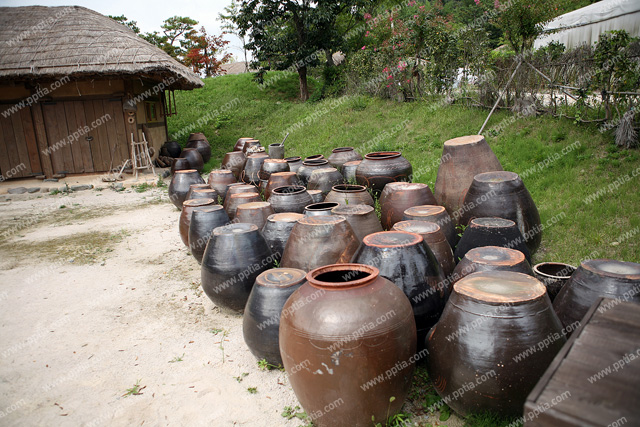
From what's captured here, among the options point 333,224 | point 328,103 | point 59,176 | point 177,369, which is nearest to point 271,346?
point 177,369

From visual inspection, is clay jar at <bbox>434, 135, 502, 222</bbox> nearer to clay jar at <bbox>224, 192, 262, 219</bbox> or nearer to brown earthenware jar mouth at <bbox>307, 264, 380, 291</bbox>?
clay jar at <bbox>224, 192, 262, 219</bbox>

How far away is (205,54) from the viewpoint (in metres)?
28.4

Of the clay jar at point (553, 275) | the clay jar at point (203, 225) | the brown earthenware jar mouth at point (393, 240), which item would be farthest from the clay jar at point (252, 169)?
the clay jar at point (553, 275)

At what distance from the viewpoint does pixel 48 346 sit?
4363mm

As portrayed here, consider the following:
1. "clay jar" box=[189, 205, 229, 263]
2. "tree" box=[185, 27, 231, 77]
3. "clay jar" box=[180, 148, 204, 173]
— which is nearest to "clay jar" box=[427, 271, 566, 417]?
"clay jar" box=[189, 205, 229, 263]

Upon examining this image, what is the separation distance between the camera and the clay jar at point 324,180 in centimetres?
695

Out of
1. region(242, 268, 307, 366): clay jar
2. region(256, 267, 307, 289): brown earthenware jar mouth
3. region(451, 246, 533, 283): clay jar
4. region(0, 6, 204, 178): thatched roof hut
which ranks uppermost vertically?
region(0, 6, 204, 178): thatched roof hut

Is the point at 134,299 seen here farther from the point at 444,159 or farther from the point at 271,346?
the point at 444,159

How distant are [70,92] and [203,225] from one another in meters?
9.37

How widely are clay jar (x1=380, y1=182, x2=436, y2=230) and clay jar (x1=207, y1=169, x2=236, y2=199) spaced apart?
3.87m

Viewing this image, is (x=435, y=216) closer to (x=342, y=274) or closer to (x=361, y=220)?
(x=361, y=220)

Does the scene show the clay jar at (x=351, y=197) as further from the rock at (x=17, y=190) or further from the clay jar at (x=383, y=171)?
the rock at (x=17, y=190)

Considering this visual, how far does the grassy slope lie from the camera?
5652mm

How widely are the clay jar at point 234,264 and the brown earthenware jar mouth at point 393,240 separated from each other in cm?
143
